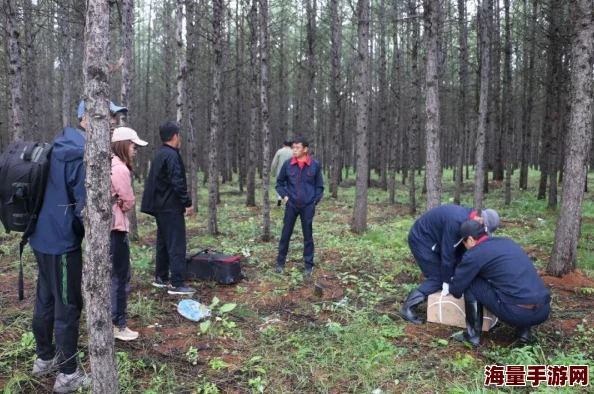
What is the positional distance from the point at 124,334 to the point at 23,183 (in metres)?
1.93

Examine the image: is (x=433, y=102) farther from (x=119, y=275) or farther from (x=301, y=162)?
(x=119, y=275)

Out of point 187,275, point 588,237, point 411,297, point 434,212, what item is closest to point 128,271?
point 187,275

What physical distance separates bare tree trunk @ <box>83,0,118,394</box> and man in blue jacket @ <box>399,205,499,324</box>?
11.3ft

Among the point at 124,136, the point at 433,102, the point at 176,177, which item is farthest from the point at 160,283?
the point at 433,102

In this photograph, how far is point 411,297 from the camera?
5.07 m

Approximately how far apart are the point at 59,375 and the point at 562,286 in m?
6.36

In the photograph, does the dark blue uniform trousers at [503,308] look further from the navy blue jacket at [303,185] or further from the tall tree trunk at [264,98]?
the tall tree trunk at [264,98]

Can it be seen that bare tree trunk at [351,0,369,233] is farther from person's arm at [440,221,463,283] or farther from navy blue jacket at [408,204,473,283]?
person's arm at [440,221,463,283]

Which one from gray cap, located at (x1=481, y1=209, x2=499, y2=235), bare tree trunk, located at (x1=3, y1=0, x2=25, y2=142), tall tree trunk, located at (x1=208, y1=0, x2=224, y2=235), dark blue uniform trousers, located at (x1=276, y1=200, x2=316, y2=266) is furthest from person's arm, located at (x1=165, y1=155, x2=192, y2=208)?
bare tree trunk, located at (x1=3, y1=0, x2=25, y2=142)

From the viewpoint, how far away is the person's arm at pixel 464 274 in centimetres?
434

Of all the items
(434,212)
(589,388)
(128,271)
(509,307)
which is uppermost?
(434,212)

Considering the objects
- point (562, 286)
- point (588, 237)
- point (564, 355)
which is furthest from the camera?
point (588, 237)

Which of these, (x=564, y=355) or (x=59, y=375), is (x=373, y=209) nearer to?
(x=564, y=355)

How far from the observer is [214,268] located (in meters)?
6.12
